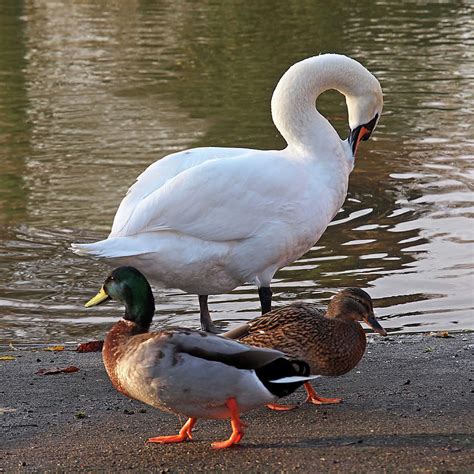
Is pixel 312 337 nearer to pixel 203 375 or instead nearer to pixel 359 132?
pixel 203 375

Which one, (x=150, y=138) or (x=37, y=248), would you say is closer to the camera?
(x=37, y=248)

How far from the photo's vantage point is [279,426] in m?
5.95

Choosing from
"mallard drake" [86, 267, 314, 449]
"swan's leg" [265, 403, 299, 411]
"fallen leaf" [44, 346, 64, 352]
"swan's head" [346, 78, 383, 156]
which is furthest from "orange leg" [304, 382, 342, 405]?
"swan's head" [346, 78, 383, 156]

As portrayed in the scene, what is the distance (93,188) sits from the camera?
13016 millimetres

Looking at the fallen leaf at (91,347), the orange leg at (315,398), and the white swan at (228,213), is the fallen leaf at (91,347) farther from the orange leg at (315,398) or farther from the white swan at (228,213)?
the orange leg at (315,398)

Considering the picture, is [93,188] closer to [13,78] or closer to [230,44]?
[13,78]

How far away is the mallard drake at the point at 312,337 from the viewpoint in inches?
244

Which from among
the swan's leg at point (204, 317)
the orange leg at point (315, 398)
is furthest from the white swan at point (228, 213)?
the orange leg at point (315, 398)

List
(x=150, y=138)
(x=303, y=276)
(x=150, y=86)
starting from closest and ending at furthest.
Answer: (x=303, y=276) < (x=150, y=138) < (x=150, y=86)

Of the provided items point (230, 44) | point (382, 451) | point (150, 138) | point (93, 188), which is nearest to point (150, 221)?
point (382, 451)

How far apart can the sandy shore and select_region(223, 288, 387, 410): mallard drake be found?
204 mm

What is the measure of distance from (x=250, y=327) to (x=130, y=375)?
1013mm

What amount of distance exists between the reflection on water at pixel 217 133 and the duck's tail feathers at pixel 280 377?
3.26 m

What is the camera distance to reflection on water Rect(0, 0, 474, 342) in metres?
9.67
